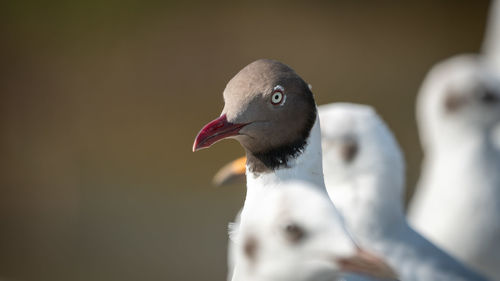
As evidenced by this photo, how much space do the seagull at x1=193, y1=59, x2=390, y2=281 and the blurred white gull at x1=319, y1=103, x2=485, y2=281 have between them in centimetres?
85

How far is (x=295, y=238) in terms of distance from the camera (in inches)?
82.3

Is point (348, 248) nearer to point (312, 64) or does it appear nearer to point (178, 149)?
point (178, 149)

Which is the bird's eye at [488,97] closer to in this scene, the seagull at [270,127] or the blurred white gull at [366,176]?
the blurred white gull at [366,176]

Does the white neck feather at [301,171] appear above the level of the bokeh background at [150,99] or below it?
below

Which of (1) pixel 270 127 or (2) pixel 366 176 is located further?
(2) pixel 366 176

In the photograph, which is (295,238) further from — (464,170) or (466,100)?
(466,100)

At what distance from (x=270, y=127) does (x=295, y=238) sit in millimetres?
530

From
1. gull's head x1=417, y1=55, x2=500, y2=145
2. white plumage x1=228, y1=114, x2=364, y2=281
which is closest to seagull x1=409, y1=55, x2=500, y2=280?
gull's head x1=417, y1=55, x2=500, y2=145

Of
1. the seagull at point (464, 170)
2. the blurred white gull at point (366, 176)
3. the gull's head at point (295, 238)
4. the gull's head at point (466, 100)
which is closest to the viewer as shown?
the gull's head at point (295, 238)

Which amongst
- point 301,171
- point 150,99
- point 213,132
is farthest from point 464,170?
point 150,99

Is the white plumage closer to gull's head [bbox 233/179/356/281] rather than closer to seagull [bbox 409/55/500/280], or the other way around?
gull's head [bbox 233/179/356/281]

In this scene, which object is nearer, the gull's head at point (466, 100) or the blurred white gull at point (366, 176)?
the blurred white gull at point (366, 176)

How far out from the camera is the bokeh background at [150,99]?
805cm

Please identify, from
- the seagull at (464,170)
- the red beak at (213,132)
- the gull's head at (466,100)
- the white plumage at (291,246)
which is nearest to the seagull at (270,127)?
the red beak at (213,132)
